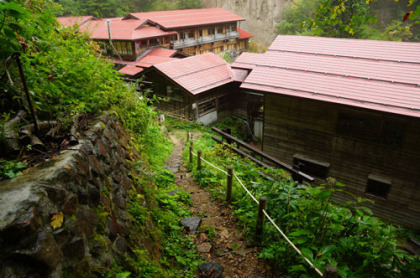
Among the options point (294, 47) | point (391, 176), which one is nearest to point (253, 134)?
point (294, 47)

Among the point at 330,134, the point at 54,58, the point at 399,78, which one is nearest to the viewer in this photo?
the point at 54,58

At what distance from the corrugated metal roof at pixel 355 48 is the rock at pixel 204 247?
36.1 feet

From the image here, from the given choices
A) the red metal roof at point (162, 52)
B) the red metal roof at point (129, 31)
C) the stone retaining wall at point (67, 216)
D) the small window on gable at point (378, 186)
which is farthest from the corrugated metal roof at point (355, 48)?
the red metal roof at point (129, 31)

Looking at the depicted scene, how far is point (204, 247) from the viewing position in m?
5.32

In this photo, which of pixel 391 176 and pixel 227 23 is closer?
pixel 391 176

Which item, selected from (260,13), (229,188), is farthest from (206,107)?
(260,13)

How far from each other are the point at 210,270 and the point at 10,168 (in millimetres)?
3525

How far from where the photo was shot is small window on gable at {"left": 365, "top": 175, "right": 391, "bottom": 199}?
10477 millimetres

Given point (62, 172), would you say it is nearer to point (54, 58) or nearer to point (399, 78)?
point (54, 58)

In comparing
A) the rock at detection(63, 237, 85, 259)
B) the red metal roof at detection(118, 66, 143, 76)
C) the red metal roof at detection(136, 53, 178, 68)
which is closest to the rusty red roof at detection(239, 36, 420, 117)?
the rock at detection(63, 237, 85, 259)

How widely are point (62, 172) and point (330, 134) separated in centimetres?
1087

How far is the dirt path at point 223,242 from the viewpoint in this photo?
473 centimetres

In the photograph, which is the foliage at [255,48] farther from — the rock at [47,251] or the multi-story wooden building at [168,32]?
the rock at [47,251]

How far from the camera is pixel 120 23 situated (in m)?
31.5
